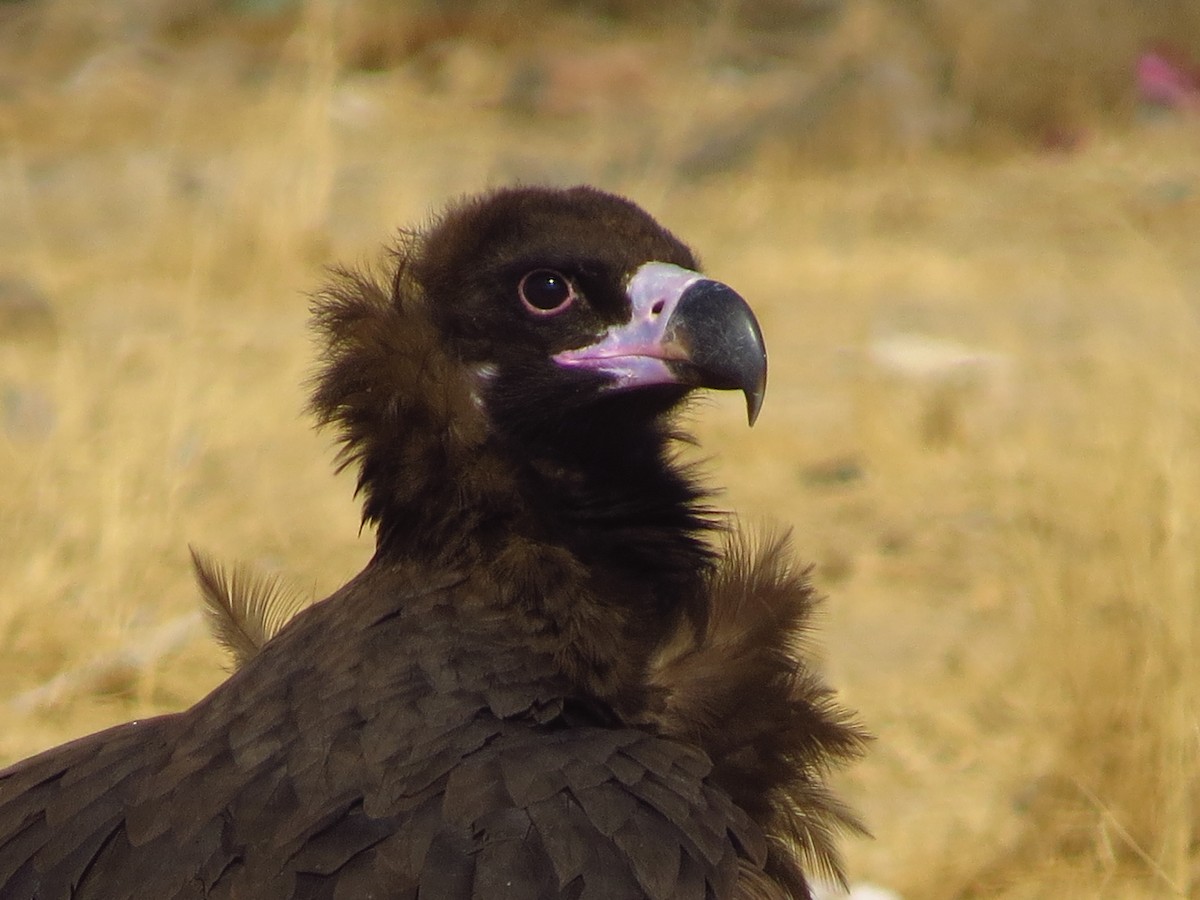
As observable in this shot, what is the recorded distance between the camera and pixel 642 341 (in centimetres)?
308

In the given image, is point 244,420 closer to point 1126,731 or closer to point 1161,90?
point 1126,731

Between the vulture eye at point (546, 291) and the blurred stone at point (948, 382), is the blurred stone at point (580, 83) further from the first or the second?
the vulture eye at point (546, 291)

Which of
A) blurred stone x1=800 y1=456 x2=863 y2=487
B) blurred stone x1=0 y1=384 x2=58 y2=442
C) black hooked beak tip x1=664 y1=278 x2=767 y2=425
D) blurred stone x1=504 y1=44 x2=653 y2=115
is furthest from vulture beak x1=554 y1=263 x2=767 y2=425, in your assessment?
blurred stone x1=504 y1=44 x2=653 y2=115

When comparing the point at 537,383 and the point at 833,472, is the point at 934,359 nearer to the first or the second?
the point at 833,472

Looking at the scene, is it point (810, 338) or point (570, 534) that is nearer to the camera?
point (570, 534)

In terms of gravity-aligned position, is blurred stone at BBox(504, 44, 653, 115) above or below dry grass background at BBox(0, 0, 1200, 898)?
above

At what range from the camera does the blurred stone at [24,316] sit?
29.5ft

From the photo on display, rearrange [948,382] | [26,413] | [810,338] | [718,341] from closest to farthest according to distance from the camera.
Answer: [718,341]
[26,413]
[948,382]
[810,338]

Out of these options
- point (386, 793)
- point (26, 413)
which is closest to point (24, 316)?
point (26, 413)

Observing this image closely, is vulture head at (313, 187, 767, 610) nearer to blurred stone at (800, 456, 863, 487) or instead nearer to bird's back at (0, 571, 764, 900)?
bird's back at (0, 571, 764, 900)

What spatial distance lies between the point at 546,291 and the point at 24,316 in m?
6.58

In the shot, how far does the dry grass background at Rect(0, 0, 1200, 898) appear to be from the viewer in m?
4.88

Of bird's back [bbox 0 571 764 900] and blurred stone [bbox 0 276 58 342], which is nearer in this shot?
bird's back [bbox 0 571 764 900]

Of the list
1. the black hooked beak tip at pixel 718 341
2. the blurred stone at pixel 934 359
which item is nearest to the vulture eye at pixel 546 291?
the black hooked beak tip at pixel 718 341
